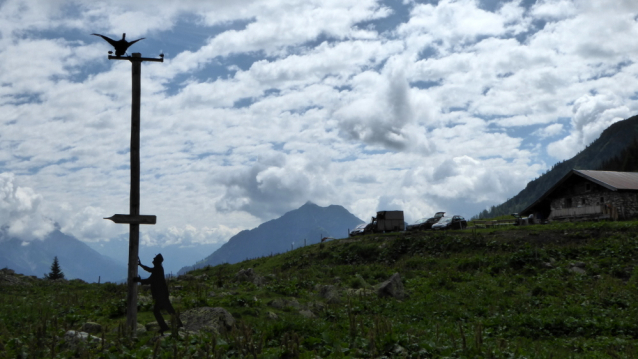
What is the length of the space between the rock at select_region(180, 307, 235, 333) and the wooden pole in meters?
1.66

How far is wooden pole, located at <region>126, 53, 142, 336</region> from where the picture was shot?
12.5 meters

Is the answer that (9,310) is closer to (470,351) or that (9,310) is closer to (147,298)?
(147,298)

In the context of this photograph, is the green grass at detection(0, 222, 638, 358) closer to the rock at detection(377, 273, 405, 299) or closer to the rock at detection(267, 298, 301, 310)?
the rock at detection(267, 298, 301, 310)

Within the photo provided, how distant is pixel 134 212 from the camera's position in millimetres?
12859

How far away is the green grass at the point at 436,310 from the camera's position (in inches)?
437

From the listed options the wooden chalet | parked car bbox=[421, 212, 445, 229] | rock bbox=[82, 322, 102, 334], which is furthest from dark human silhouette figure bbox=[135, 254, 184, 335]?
parked car bbox=[421, 212, 445, 229]

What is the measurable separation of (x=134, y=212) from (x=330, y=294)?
10.4 m

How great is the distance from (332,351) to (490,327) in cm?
712

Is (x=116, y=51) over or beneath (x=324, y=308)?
over

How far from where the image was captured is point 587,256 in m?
28.9

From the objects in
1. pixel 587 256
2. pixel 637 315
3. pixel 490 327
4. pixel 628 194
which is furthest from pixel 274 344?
pixel 628 194

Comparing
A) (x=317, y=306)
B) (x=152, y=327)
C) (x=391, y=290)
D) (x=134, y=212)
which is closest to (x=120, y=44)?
(x=134, y=212)

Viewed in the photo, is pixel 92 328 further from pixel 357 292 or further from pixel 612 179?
pixel 612 179

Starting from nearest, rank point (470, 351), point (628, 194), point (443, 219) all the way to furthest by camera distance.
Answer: point (470, 351) < point (628, 194) < point (443, 219)
